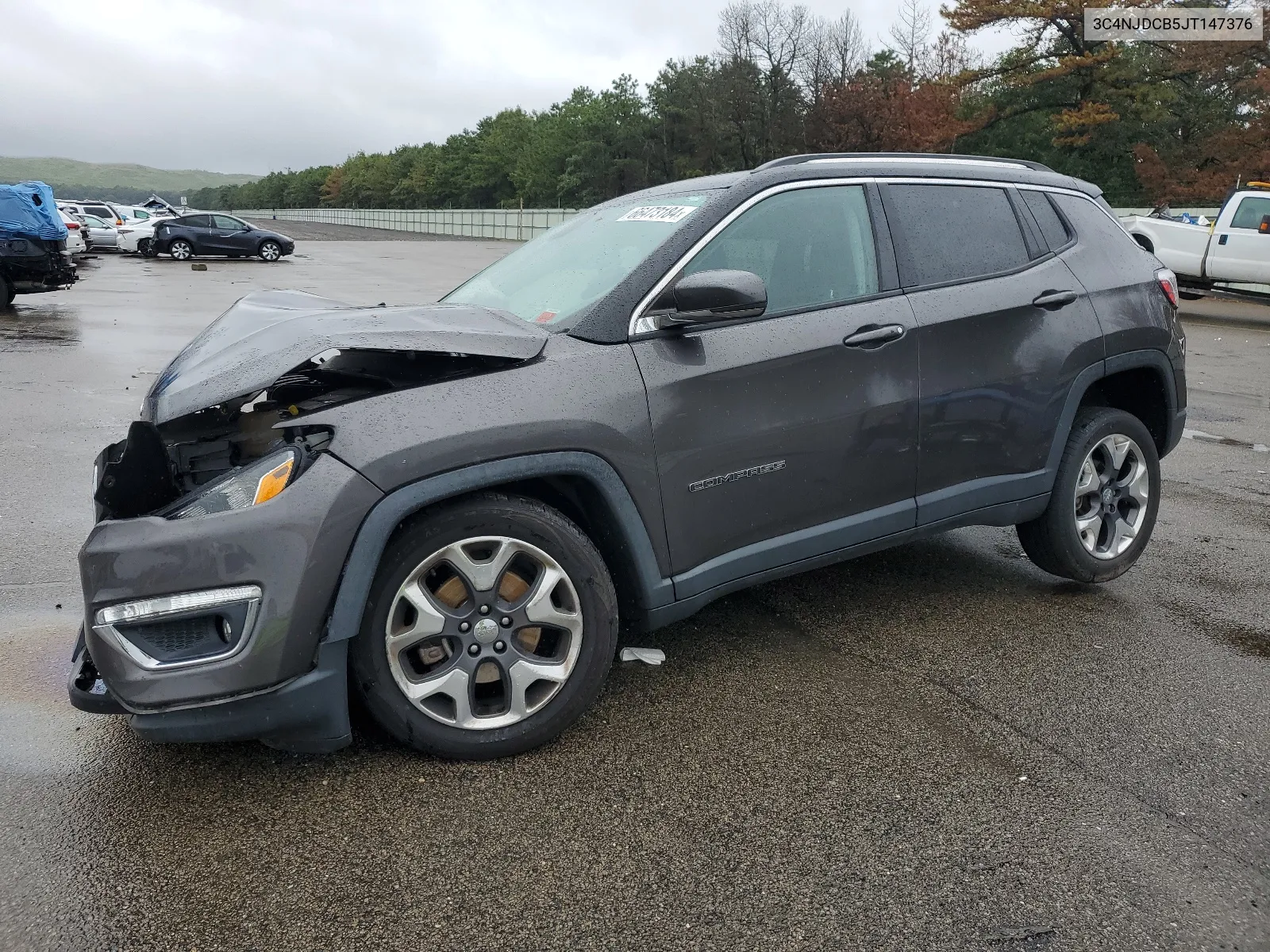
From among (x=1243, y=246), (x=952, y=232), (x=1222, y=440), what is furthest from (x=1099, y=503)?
(x=1243, y=246)

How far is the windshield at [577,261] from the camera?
3.57m

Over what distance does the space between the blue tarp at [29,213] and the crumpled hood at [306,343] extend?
14.7 meters

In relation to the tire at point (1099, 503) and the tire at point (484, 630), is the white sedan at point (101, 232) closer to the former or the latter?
the tire at point (1099, 503)

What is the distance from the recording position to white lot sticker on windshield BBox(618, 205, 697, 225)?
3672mm

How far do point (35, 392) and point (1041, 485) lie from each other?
344 inches

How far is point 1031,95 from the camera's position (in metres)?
45.1

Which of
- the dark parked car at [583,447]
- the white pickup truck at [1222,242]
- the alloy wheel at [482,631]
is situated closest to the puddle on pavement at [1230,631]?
the dark parked car at [583,447]

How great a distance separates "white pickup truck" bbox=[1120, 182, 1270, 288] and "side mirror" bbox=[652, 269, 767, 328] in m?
16.2

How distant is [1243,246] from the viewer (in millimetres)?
17734

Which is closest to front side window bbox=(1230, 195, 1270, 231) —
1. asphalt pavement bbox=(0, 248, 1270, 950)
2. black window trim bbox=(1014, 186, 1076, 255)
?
asphalt pavement bbox=(0, 248, 1270, 950)

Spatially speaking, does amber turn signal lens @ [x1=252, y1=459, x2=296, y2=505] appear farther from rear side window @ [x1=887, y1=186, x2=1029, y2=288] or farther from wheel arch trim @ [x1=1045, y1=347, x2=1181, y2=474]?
wheel arch trim @ [x1=1045, y1=347, x2=1181, y2=474]

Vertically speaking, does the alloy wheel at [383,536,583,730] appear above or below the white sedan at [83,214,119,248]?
below

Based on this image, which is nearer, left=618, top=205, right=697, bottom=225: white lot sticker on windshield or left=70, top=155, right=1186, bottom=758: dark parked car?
left=70, top=155, right=1186, bottom=758: dark parked car

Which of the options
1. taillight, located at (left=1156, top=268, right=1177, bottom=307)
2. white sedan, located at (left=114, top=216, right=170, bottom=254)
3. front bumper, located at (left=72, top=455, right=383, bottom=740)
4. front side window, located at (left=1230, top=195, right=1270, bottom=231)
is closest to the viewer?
front bumper, located at (left=72, top=455, right=383, bottom=740)
